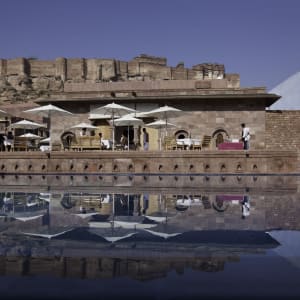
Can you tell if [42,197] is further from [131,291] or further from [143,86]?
[143,86]

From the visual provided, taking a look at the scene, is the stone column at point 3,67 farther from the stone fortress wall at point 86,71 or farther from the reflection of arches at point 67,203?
the reflection of arches at point 67,203

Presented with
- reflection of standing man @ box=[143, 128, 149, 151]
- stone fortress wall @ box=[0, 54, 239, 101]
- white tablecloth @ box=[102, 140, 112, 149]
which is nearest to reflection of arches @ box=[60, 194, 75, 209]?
white tablecloth @ box=[102, 140, 112, 149]

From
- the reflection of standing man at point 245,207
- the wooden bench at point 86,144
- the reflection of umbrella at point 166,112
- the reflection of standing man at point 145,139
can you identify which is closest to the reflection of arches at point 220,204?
the reflection of standing man at point 245,207

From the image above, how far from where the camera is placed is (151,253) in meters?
3.14

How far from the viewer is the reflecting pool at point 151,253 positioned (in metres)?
2.35

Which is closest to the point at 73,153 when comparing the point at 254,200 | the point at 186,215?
the point at 254,200

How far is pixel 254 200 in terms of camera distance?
688cm

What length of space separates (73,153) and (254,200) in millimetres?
11208

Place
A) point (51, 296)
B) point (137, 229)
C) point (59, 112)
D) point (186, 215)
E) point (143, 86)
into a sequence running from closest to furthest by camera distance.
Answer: point (51, 296) → point (137, 229) → point (186, 215) → point (59, 112) → point (143, 86)

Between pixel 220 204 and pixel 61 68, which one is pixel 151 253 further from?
pixel 61 68

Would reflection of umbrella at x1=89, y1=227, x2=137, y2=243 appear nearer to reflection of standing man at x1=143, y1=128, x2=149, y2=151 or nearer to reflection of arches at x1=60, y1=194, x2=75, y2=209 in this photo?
reflection of arches at x1=60, y1=194, x2=75, y2=209

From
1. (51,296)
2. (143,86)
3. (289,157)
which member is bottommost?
(51,296)

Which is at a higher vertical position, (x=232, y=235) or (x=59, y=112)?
(x=59, y=112)

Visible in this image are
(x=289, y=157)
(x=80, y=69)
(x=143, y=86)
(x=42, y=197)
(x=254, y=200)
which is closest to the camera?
(x=254, y=200)
